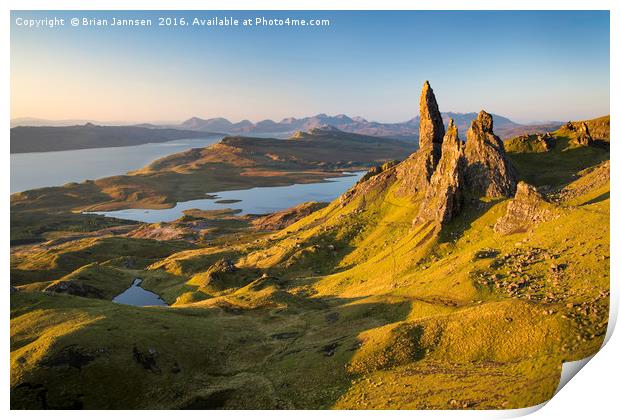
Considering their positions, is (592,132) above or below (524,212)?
above

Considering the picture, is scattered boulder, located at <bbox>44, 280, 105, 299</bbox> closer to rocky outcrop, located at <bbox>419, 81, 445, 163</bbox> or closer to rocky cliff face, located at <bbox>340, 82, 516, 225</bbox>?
rocky cliff face, located at <bbox>340, 82, 516, 225</bbox>

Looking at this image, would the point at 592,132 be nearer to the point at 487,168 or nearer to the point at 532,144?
the point at 532,144

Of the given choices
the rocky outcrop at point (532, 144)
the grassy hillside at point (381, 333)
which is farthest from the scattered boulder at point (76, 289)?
the rocky outcrop at point (532, 144)

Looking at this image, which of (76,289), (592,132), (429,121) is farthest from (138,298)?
(592,132)

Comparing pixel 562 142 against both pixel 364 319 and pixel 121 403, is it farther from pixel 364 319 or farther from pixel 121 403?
pixel 121 403

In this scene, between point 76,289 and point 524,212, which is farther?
point 76,289

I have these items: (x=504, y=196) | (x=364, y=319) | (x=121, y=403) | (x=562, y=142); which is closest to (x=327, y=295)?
(x=364, y=319)
